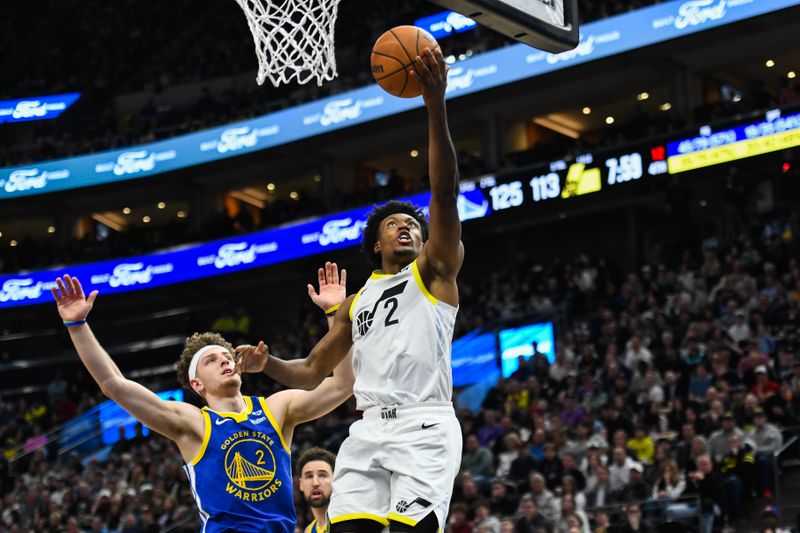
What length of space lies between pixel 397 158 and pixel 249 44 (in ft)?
19.5

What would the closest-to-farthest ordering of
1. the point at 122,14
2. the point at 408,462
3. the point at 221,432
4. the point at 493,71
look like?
the point at 408,462 → the point at 221,432 → the point at 493,71 → the point at 122,14

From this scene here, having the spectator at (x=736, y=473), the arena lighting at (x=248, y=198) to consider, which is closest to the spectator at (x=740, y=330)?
the spectator at (x=736, y=473)

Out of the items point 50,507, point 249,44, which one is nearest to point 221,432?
point 50,507

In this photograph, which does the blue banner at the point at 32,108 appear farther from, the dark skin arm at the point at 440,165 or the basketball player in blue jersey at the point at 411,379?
the dark skin arm at the point at 440,165

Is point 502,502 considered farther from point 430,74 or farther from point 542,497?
point 430,74

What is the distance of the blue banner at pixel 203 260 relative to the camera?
27766 millimetres

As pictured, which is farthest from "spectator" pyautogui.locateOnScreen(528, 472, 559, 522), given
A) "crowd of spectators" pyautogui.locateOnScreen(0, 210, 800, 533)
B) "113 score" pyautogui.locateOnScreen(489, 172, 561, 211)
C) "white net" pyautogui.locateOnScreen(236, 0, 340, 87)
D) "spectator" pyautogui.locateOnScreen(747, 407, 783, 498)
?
"113 score" pyautogui.locateOnScreen(489, 172, 561, 211)

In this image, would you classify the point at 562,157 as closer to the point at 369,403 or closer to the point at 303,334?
the point at 303,334

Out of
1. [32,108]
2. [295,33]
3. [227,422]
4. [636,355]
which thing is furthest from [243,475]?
[32,108]

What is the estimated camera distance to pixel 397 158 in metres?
32.0

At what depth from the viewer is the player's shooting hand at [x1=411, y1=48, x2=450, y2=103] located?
4.88 meters

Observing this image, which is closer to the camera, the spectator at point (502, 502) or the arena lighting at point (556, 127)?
the spectator at point (502, 502)

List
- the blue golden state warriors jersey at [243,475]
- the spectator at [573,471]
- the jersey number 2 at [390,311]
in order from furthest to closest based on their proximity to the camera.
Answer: the spectator at [573,471]
the blue golden state warriors jersey at [243,475]
the jersey number 2 at [390,311]

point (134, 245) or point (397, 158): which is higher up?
point (397, 158)
